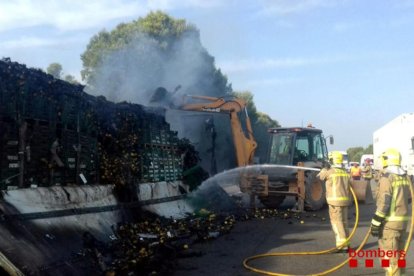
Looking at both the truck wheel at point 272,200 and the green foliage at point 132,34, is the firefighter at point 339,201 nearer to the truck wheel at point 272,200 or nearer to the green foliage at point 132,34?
the truck wheel at point 272,200

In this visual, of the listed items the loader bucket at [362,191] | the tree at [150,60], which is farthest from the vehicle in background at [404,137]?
the tree at [150,60]

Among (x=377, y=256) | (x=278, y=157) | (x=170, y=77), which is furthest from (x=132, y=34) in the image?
(x=377, y=256)

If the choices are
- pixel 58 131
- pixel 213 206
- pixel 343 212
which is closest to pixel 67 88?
pixel 58 131

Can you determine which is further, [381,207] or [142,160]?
[142,160]

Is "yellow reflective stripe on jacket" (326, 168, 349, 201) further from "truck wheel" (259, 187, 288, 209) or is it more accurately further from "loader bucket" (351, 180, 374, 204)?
"loader bucket" (351, 180, 374, 204)

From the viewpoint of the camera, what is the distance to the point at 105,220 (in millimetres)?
9648

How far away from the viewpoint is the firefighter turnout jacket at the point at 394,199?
6.41 m

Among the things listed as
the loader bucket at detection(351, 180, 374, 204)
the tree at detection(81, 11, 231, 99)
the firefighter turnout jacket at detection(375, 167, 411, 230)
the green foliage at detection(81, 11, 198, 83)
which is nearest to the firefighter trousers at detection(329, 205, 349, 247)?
the firefighter turnout jacket at detection(375, 167, 411, 230)

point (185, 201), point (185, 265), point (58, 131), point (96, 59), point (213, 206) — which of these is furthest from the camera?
point (96, 59)

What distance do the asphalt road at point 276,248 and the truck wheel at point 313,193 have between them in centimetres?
177

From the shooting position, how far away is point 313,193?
16578mm

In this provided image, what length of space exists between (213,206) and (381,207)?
30.3ft

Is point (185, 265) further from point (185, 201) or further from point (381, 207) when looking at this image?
point (185, 201)

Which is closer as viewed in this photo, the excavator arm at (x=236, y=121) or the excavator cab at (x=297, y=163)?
the excavator cab at (x=297, y=163)
